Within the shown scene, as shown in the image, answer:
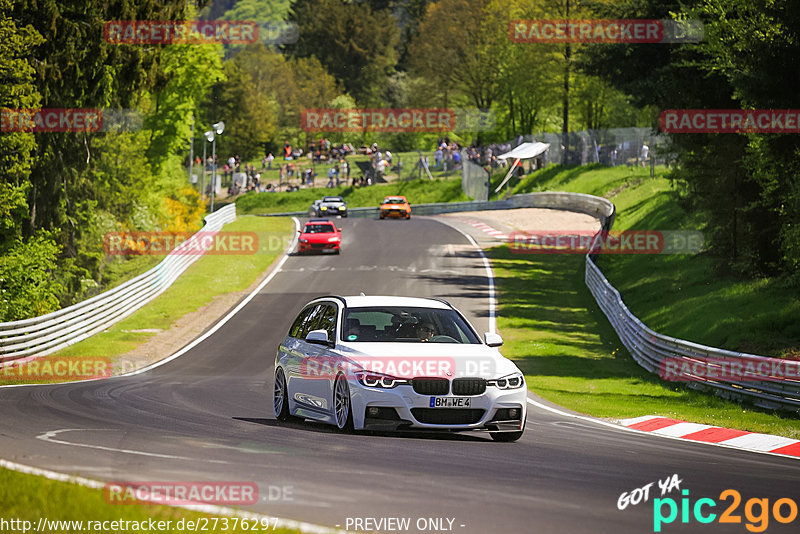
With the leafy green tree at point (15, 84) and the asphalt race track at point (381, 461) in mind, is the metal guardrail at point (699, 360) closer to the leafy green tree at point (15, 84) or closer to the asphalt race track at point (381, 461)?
the asphalt race track at point (381, 461)

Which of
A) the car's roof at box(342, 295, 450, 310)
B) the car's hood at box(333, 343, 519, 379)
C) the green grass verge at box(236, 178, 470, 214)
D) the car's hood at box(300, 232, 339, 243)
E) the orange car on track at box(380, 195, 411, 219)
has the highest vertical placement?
the green grass verge at box(236, 178, 470, 214)

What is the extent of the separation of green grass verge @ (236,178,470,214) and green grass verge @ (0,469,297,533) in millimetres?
77618

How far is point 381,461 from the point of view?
10.1 m

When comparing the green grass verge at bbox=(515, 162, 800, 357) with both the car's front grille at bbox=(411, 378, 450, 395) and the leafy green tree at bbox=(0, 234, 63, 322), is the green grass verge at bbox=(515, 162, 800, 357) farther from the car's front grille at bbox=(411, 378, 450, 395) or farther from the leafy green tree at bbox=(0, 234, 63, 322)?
the leafy green tree at bbox=(0, 234, 63, 322)

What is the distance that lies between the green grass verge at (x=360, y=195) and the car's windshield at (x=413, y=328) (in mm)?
71550

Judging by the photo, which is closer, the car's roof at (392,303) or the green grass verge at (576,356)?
the car's roof at (392,303)

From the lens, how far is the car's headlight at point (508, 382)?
1220cm

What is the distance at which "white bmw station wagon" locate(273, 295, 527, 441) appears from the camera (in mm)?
11961

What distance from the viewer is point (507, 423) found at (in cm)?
1224

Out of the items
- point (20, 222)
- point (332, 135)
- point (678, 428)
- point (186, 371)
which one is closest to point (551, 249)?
point (20, 222)

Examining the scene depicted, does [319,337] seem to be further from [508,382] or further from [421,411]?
[508,382]

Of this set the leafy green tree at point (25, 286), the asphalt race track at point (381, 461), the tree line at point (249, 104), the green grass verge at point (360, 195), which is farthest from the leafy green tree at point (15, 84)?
the green grass verge at point (360, 195)

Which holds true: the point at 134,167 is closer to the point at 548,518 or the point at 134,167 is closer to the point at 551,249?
the point at 551,249

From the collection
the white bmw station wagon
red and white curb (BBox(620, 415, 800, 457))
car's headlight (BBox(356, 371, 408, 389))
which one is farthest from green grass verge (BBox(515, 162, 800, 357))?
car's headlight (BBox(356, 371, 408, 389))
